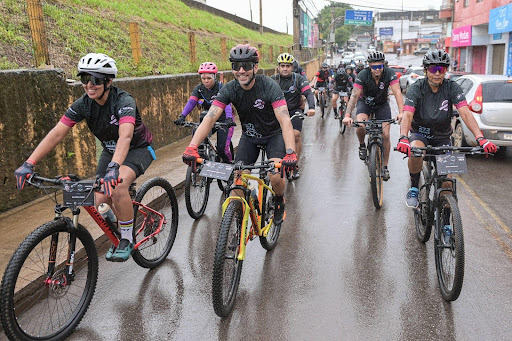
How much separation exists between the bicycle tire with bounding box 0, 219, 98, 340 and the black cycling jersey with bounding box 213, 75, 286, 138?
6.48 ft

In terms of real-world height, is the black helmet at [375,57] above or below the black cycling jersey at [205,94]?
above

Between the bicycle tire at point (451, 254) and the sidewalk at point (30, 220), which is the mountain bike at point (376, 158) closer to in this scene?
the bicycle tire at point (451, 254)

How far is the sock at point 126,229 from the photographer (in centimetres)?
422

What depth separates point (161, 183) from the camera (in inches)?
197

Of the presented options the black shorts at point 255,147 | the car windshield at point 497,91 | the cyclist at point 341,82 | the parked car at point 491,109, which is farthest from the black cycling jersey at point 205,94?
the cyclist at point 341,82

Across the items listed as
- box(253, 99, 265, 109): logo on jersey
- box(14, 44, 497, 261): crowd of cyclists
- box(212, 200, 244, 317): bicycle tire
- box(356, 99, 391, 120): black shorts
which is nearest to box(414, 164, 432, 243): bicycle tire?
box(14, 44, 497, 261): crowd of cyclists

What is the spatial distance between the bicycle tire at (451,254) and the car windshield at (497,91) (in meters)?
6.14

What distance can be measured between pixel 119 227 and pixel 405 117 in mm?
3271

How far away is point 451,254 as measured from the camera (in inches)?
160

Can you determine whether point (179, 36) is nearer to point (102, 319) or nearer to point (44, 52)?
point (44, 52)

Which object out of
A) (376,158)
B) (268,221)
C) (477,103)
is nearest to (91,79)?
(268,221)

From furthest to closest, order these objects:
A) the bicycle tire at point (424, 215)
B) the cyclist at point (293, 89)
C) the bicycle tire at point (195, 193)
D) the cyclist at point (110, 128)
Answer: the cyclist at point (293, 89) < the bicycle tire at point (195, 193) < the bicycle tire at point (424, 215) < the cyclist at point (110, 128)

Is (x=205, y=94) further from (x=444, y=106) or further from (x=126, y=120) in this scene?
(x=444, y=106)

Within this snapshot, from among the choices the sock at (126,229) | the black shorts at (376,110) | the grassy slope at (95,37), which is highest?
the grassy slope at (95,37)
